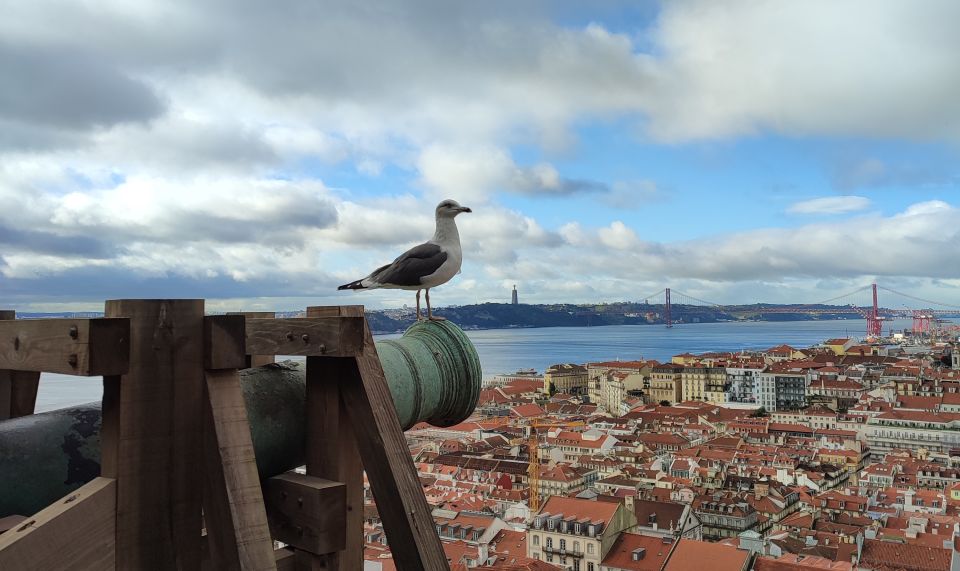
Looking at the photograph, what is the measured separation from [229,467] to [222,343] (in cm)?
15

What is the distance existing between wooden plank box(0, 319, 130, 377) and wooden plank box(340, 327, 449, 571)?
0.31 m

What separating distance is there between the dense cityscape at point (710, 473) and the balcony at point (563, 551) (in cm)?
4

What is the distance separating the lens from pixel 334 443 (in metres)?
1.17

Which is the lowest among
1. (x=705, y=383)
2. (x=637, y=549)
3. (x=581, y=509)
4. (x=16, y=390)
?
(x=637, y=549)

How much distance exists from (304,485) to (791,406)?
44452 mm

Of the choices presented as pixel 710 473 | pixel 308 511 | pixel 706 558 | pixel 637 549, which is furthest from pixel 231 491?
pixel 710 473

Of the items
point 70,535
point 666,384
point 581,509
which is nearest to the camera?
point 70,535

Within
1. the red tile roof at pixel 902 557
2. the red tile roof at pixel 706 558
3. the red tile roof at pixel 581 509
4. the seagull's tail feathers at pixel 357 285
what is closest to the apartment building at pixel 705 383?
the red tile roof at pixel 581 509

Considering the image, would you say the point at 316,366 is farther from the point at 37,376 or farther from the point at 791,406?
the point at 791,406

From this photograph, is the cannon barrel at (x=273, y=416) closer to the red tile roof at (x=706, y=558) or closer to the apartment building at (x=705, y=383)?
the red tile roof at (x=706, y=558)

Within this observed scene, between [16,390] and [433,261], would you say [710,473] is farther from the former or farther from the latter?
[16,390]

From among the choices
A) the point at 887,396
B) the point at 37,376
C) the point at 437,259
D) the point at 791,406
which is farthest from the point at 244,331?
the point at 791,406

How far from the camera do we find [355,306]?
3.84ft

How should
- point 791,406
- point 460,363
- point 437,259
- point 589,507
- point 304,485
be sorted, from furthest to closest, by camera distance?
point 791,406 < point 589,507 < point 437,259 < point 460,363 < point 304,485
